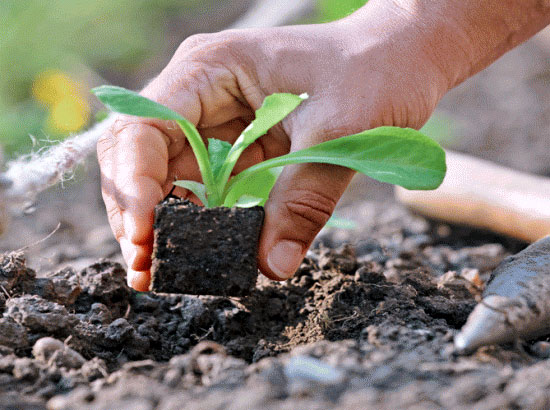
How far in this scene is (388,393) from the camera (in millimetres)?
793

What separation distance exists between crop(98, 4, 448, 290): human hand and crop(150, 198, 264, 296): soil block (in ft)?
0.27

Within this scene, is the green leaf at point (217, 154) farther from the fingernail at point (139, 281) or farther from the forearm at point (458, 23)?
the forearm at point (458, 23)

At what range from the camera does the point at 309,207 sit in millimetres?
1366

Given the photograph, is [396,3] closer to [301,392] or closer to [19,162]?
[19,162]

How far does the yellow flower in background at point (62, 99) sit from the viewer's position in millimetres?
3514

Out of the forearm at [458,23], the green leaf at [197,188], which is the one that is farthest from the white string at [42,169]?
A: the forearm at [458,23]

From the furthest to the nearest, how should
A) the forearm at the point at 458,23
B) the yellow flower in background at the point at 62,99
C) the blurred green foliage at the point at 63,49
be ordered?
the blurred green foliage at the point at 63,49 < the yellow flower in background at the point at 62,99 < the forearm at the point at 458,23

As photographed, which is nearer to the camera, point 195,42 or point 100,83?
point 195,42

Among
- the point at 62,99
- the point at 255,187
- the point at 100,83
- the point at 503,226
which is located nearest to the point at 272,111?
the point at 255,187

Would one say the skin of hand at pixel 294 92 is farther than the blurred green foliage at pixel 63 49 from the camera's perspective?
No

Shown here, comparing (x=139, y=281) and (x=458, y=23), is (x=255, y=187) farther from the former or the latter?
(x=458, y=23)

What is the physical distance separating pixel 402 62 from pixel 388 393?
0.96 m

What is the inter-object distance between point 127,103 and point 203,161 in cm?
24

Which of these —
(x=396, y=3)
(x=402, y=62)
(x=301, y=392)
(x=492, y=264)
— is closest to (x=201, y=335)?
(x=301, y=392)
